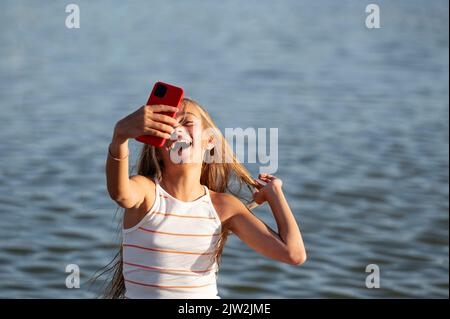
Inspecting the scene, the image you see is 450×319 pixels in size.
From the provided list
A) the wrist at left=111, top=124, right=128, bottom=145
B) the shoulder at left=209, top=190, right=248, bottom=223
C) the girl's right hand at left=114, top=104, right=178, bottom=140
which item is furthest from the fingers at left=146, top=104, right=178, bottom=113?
the shoulder at left=209, top=190, right=248, bottom=223

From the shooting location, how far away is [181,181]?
3.13m

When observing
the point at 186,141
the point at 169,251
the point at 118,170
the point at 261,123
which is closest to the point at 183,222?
the point at 169,251

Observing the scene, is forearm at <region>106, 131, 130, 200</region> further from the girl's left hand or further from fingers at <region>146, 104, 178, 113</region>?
the girl's left hand

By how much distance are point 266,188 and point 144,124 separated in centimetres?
64

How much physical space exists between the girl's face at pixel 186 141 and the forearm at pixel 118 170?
264mm

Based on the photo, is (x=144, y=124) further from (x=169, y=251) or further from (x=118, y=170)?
(x=169, y=251)

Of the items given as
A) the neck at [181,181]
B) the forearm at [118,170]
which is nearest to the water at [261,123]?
the neck at [181,181]

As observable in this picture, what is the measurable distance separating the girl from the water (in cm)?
68

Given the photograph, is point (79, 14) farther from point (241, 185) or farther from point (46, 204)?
point (241, 185)

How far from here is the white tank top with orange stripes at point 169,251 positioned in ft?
9.90

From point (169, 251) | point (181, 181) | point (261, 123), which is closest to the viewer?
point (169, 251)

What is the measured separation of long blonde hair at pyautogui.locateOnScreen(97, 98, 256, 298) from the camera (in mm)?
3193

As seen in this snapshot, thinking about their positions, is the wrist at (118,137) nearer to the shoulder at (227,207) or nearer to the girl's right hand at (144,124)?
the girl's right hand at (144,124)
